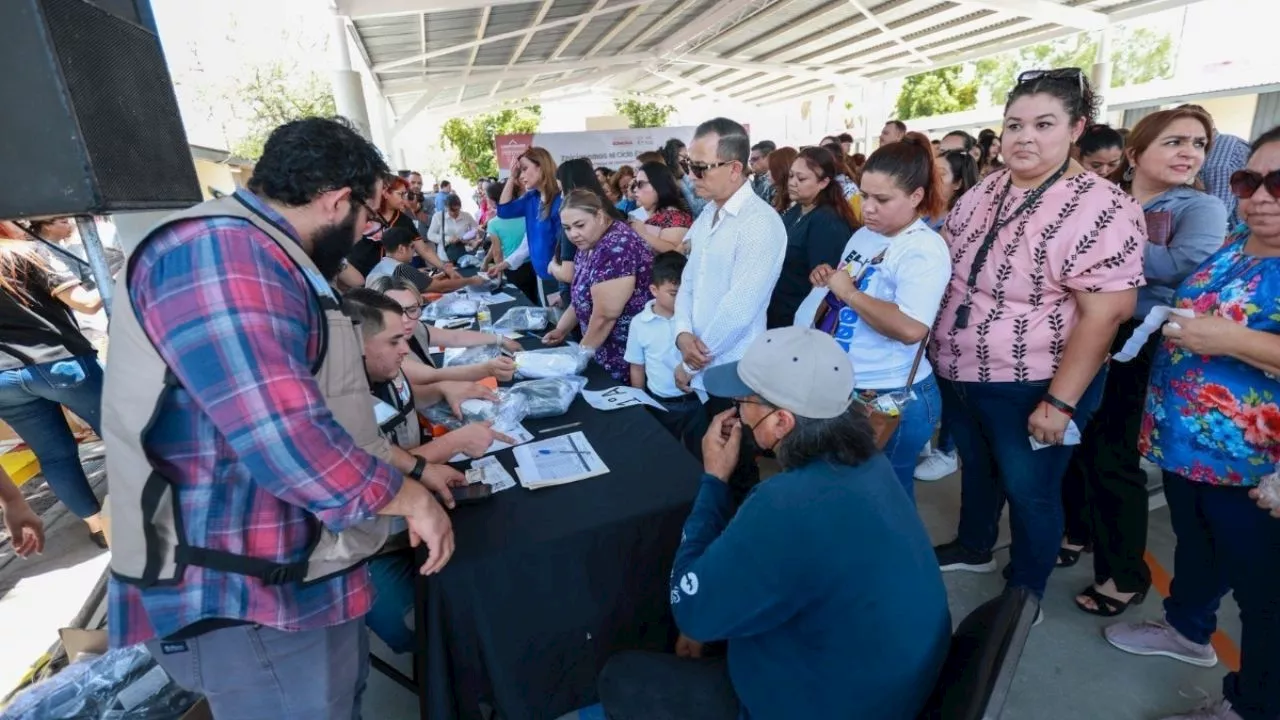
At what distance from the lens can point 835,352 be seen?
1.23m

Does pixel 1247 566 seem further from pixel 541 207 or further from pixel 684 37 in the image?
pixel 684 37

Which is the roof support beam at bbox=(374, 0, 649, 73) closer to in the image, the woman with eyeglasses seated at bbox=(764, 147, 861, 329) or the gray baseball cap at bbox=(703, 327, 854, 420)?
the woman with eyeglasses seated at bbox=(764, 147, 861, 329)

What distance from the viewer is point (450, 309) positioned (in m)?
4.01

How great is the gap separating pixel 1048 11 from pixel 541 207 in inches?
495

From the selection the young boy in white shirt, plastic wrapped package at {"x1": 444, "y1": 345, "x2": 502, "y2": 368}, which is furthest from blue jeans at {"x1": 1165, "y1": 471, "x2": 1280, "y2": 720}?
plastic wrapped package at {"x1": 444, "y1": 345, "x2": 502, "y2": 368}

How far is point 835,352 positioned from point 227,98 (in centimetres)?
2613

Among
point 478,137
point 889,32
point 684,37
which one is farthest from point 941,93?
point 478,137

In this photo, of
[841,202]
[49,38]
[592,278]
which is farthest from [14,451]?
[841,202]

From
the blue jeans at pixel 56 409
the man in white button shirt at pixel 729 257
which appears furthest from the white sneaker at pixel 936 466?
the blue jeans at pixel 56 409

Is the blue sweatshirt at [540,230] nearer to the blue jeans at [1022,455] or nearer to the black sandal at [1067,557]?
the blue jeans at [1022,455]

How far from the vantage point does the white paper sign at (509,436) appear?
6.15ft

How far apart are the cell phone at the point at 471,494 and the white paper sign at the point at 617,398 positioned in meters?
0.71

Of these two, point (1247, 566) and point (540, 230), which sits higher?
point (540, 230)

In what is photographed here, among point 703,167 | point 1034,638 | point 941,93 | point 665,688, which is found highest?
point 941,93
